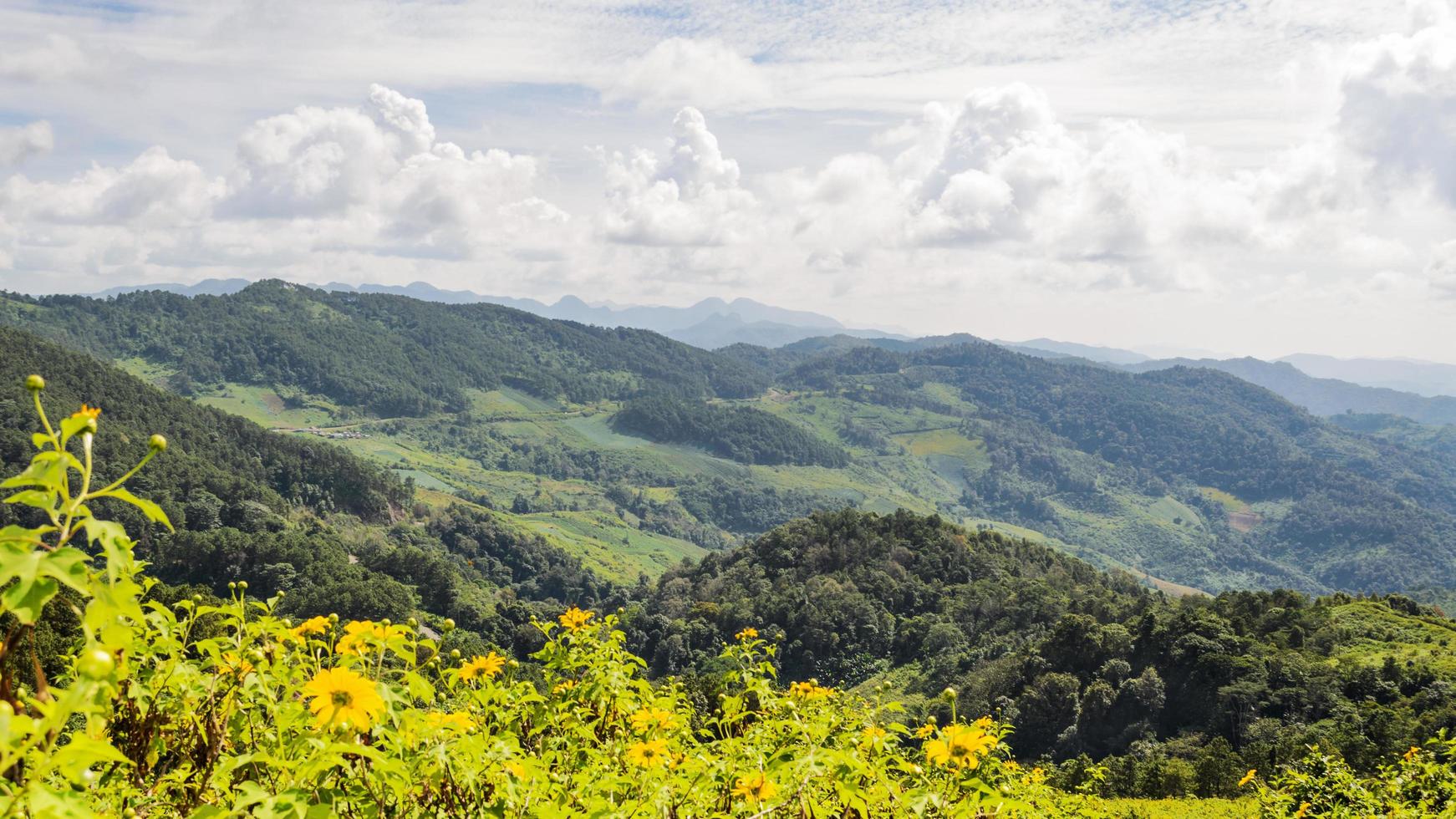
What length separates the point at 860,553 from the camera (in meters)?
102

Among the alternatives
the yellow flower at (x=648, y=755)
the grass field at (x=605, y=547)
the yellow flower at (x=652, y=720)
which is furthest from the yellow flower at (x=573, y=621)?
the grass field at (x=605, y=547)

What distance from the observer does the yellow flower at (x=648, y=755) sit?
446 centimetres

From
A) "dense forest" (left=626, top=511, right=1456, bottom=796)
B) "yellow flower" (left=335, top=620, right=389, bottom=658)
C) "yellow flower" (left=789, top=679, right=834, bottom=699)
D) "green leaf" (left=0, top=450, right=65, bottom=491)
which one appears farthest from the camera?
"dense forest" (left=626, top=511, right=1456, bottom=796)

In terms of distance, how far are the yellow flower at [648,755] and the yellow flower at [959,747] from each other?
138 centimetres

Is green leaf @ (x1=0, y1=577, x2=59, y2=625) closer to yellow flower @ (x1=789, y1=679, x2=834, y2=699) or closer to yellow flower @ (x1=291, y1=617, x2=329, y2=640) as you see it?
yellow flower @ (x1=291, y1=617, x2=329, y2=640)

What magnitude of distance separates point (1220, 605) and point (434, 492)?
149076 mm

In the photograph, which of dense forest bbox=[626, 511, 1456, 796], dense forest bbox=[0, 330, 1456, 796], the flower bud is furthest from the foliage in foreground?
dense forest bbox=[626, 511, 1456, 796]

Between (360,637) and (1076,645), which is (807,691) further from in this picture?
(1076,645)

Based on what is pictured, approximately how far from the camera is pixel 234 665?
3.93 metres

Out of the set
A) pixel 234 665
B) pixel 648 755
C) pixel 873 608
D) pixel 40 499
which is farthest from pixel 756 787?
pixel 873 608

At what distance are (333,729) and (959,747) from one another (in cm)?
272

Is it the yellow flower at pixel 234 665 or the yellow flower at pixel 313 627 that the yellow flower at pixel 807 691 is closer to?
the yellow flower at pixel 313 627

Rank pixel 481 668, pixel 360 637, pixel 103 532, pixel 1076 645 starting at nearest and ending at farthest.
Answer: pixel 103 532, pixel 360 637, pixel 481 668, pixel 1076 645

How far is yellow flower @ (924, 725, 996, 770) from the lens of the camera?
157 inches
